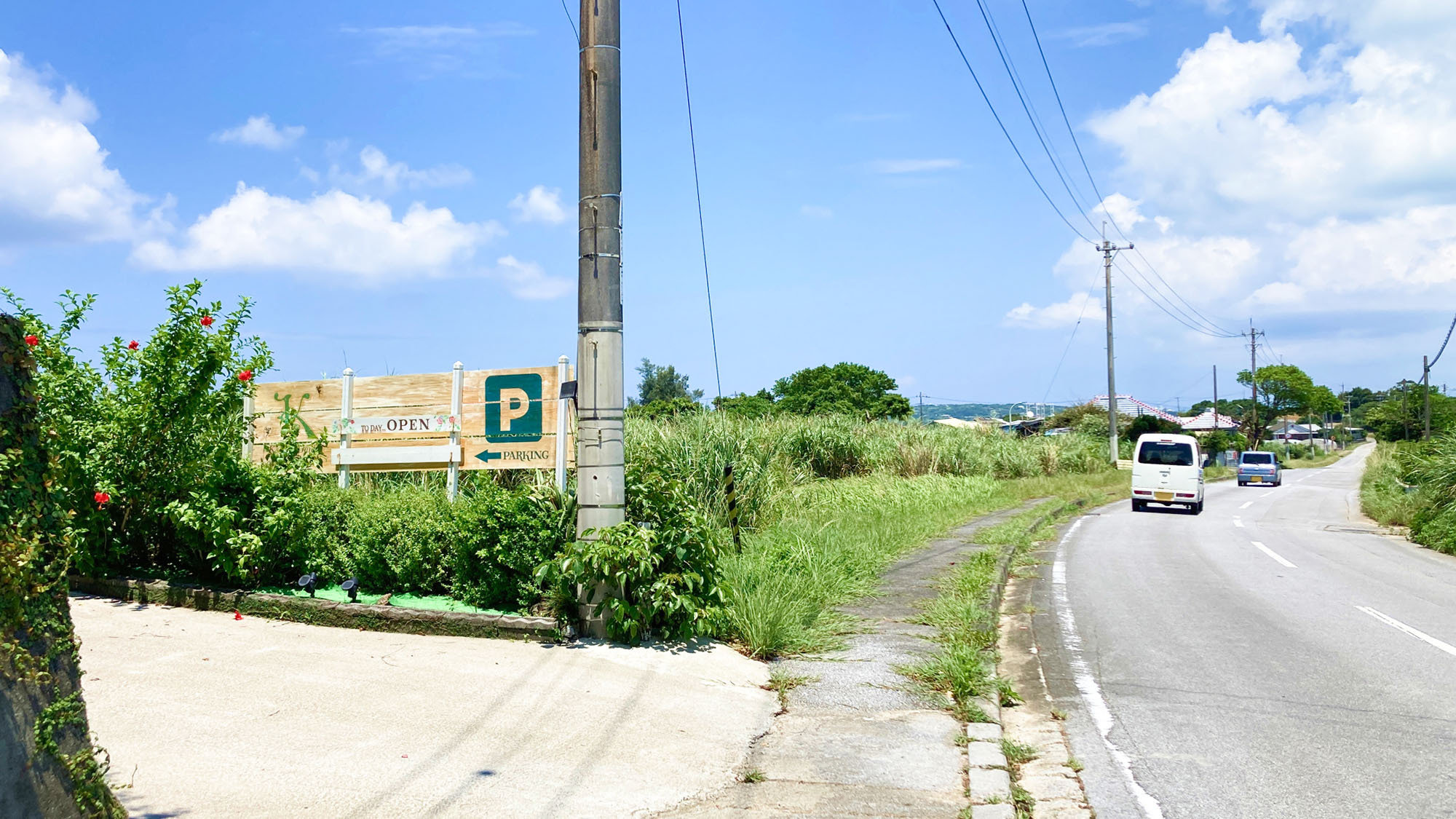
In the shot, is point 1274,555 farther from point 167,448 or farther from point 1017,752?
point 167,448

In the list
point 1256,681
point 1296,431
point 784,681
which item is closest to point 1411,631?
point 1256,681

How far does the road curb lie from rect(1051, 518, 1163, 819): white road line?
360 centimetres

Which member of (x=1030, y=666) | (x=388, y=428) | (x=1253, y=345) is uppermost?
(x=1253, y=345)

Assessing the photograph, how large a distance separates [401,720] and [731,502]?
6110 mm

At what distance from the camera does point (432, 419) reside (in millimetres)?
10367

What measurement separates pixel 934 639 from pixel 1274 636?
3.29 metres

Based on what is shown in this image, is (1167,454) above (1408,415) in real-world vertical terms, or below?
below

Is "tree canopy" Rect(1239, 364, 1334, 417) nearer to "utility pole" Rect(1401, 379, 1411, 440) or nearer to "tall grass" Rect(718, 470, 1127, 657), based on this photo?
"utility pole" Rect(1401, 379, 1411, 440)

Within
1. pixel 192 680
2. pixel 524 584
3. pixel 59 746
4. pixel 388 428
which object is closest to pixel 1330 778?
pixel 524 584

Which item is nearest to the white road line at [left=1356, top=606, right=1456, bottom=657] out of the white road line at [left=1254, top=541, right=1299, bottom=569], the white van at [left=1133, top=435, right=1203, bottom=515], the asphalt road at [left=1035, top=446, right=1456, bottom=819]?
the asphalt road at [left=1035, top=446, right=1456, bottom=819]

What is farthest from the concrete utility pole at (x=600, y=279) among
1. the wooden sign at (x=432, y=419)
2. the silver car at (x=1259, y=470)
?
the silver car at (x=1259, y=470)

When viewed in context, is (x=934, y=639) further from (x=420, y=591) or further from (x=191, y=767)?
(x=191, y=767)

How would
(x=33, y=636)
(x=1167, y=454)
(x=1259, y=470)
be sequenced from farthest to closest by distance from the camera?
(x=1259, y=470) → (x=1167, y=454) → (x=33, y=636)

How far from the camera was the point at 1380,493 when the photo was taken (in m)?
24.5
